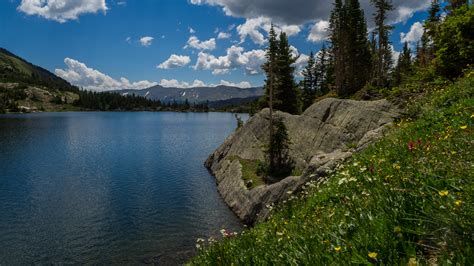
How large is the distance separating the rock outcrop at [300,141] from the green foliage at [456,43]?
188 inches

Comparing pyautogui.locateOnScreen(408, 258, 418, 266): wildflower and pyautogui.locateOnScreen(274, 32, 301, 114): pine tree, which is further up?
pyautogui.locateOnScreen(274, 32, 301, 114): pine tree

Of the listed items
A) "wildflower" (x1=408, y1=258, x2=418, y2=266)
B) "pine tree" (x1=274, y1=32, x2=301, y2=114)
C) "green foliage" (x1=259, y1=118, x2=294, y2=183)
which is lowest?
"green foliage" (x1=259, y1=118, x2=294, y2=183)

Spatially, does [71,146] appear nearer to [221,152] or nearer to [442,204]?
[221,152]

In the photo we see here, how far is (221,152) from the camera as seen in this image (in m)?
48.6

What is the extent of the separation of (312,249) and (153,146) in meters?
69.3

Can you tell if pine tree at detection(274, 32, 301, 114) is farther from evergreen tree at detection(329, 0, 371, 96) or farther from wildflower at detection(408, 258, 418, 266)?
wildflower at detection(408, 258, 418, 266)

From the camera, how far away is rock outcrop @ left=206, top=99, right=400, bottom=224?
84.0ft

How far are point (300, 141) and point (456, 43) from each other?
19.4 meters

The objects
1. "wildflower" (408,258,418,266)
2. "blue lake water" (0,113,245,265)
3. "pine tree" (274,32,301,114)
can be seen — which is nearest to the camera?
"wildflower" (408,258,418,266)

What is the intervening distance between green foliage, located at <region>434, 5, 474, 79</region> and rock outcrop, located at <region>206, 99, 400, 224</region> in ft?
15.6

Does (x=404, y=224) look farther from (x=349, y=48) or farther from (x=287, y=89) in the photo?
(x=349, y=48)

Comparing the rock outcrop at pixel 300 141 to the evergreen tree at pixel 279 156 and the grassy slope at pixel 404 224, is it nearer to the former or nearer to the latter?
the evergreen tree at pixel 279 156

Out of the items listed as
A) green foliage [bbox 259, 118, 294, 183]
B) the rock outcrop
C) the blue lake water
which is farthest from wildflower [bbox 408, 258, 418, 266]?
green foliage [bbox 259, 118, 294, 183]

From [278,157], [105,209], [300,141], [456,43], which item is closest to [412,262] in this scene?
[456,43]
